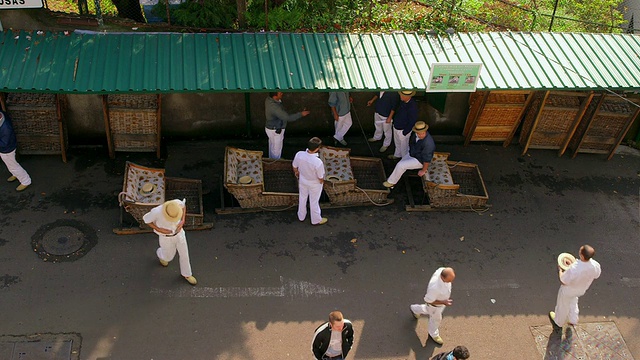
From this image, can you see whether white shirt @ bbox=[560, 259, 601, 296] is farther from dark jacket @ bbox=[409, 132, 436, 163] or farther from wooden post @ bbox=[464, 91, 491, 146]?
wooden post @ bbox=[464, 91, 491, 146]

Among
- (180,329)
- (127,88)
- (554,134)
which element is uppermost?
(127,88)

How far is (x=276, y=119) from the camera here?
1027 centimetres

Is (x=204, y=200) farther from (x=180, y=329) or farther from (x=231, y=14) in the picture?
(x=231, y=14)

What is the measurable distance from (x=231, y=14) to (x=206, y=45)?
138 centimetres

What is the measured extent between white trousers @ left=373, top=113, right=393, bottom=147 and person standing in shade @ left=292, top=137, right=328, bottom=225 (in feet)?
7.96

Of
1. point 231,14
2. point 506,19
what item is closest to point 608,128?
point 506,19

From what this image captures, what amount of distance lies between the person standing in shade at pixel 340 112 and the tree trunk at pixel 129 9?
4509 mm

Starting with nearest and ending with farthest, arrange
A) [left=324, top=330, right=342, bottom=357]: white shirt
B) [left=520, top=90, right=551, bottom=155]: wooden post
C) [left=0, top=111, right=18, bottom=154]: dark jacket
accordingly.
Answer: [left=324, top=330, right=342, bottom=357]: white shirt, [left=0, top=111, right=18, bottom=154]: dark jacket, [left=520, top=90, right=551, bottom=155]: wooden post

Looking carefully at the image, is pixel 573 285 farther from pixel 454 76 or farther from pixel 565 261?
pixel 454 76

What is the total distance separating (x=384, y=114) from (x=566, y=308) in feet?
16.4

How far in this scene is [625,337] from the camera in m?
8.73

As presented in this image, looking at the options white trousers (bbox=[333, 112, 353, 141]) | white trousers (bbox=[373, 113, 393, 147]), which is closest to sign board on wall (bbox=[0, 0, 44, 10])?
white trousers (bbox=[333, 112, 353, 141])

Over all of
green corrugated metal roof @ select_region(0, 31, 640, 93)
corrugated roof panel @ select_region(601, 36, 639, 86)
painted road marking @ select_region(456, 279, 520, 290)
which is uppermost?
corrugated roof panel @ select_region(601, 36, 639, 86)

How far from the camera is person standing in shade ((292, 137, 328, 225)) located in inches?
354
